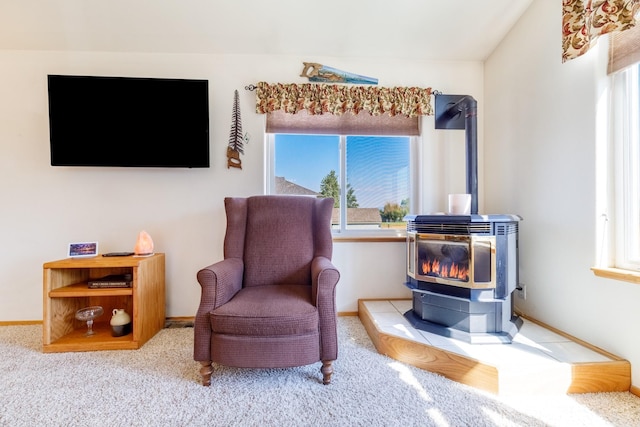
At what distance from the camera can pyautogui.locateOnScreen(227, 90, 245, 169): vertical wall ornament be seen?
2.35 metres

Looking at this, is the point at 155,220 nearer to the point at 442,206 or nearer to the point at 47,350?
the point at 47,350

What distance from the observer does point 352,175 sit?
2.57m

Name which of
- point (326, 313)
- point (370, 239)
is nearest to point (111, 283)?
point (326, 313)

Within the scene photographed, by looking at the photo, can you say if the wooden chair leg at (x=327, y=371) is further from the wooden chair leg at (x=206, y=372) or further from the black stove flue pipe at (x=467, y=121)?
the black stove flue pipe at (x=467, y=121)

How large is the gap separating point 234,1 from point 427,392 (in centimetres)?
280

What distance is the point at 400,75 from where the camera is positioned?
2.50 metres

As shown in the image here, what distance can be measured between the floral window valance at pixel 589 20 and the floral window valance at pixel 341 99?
0.93 meters

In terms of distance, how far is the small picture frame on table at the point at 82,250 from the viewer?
2.03m

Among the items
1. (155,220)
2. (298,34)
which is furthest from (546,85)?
(155,220)

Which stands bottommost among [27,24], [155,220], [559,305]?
[559,305]

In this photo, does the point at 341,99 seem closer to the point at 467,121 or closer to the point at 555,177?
the point at 467,121

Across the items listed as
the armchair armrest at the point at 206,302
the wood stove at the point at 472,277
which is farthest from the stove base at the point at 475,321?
the armchair armrest at the point at 206,302

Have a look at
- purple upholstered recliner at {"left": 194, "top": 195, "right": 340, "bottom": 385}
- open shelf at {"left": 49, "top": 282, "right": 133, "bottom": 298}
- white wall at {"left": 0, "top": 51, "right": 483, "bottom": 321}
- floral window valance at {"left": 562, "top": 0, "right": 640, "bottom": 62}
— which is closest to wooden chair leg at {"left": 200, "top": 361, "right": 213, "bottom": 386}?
purple upholstered recliner at {"left": 194, "top": 195, "right": 340, "bottom": 385}

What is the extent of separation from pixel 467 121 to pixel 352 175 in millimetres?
1008
